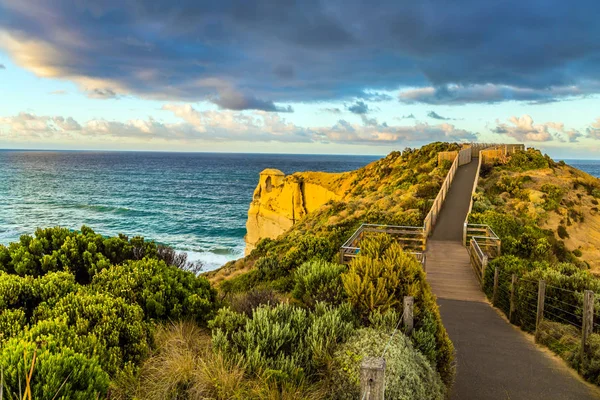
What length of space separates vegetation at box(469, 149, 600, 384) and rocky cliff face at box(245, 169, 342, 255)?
1723 cm

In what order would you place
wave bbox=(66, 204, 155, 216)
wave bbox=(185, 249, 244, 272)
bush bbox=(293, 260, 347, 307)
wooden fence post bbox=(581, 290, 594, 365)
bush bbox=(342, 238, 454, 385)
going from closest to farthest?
1. bush bbox=(342, 238, 454, 385)
2. bush bbox=(293, 260, 347, 307)
3. wooden fence post bbox=(581, 290, 594, 365)
4. wave bbox=(185, 249, 244, 272)
5. wave bbox=(66, 204, 155, 216)

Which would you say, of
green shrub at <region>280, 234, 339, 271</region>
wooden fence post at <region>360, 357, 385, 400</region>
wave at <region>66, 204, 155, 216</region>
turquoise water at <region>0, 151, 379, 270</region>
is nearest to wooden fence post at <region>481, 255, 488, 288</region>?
green shrub at <region>280, 234, 339, 271</region>

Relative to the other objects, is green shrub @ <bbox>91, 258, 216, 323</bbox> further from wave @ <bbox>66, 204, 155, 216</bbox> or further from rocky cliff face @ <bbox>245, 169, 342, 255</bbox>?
wave @ <bbox>66, 204, 155, 216</bbox>

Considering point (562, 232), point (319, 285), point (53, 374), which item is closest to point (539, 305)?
point (319, 285)

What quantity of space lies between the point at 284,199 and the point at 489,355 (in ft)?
129

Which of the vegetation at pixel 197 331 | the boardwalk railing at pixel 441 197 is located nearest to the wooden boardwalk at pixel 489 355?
the vegetation at pixel 197 331

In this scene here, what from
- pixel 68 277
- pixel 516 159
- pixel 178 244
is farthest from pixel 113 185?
pixel 68 277

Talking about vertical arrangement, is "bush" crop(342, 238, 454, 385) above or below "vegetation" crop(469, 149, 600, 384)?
above

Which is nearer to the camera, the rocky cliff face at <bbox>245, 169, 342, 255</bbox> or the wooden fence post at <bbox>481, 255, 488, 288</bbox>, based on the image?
the wooden fence post at <bbox>481, 255, 488, 288</bbox>

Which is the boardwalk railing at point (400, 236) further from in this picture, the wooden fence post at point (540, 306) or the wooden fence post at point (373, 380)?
the wooden fence post at point (373, 380)

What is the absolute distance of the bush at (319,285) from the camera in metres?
6.82

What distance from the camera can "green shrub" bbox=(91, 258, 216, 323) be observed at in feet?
23.0

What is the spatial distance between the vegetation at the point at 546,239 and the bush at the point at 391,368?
163 inches

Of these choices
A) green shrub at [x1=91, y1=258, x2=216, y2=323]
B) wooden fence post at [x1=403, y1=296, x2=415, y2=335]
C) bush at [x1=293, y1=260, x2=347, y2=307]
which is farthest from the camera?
green shrub at [x1=91, y1=258, x2=216, y2=323]
